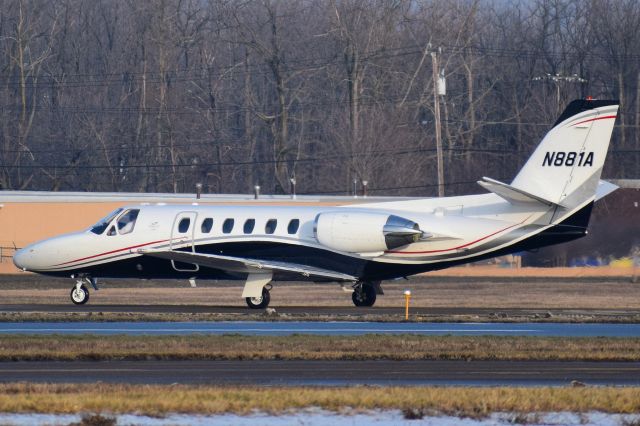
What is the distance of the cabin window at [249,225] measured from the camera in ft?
103

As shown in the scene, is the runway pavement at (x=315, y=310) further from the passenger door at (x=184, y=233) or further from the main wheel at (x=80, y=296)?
the passenger door at (x=184, y=233)

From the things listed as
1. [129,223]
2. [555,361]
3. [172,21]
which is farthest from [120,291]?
[172,21]

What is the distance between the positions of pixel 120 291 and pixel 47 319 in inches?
579

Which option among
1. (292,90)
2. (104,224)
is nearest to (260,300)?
(104,224)

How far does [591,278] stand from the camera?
160ft

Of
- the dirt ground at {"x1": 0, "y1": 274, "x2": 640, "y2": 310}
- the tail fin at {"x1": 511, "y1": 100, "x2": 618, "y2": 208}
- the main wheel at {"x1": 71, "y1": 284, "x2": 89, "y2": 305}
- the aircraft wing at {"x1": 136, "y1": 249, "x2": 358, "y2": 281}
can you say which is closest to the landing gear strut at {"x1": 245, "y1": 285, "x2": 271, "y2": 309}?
the aircraft wing at {"x1": 136, "y1": 249, "x2": 358, "y2": 281}

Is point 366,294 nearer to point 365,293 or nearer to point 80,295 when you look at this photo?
point 365,293

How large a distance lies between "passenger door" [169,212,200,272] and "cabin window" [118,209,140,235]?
3.89 feet

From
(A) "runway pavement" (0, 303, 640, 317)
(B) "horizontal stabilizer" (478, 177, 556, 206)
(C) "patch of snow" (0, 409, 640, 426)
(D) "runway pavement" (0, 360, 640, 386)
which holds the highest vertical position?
(B) "horizontal stabilizer" (478, 177, 556, 206)

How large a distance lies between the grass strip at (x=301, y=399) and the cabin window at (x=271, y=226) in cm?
1562

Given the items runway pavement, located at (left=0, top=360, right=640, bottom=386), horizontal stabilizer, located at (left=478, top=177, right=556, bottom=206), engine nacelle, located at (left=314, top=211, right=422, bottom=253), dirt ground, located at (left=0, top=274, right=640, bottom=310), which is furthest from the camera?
dirt ground, located at (left=0, top=274, right=640, bottom=310)

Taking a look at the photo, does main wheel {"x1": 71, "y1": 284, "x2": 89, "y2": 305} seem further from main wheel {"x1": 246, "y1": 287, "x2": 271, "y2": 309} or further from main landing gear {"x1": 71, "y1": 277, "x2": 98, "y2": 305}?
main wheel {"x1": 246, "y1": 287, "x2": 271, "y2": 309}

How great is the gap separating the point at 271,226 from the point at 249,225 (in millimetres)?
568

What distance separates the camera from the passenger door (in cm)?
3164
